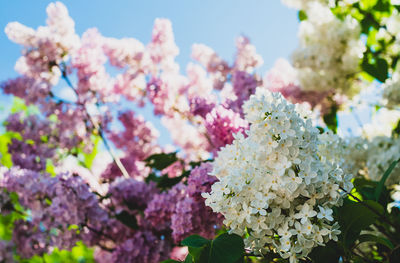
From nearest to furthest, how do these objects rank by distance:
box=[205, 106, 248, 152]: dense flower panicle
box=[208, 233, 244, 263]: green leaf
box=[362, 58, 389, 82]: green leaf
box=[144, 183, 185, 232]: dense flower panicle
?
box=[208, 233, 244, 263]: green leaf
box=[205, 106, 248, 152]: dense flower panicle
box=[144, 183, 185, 232]: dense flower panicle
box=[362, 58, 389, 82]: green leaf

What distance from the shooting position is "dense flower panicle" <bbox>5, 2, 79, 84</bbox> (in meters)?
2.18

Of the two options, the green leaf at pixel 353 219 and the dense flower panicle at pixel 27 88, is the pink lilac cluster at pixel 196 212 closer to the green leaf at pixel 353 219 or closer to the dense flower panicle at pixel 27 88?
the green leaf at pixel 353 219

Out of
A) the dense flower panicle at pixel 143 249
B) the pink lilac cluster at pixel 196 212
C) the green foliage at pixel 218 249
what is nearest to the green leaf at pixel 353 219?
the green foliage at pixel 218 249

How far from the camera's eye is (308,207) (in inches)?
28.4

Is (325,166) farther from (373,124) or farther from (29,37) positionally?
(29,37)

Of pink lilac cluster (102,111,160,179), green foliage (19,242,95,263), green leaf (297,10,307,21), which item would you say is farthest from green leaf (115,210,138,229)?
green foliage (19,242,95,263)

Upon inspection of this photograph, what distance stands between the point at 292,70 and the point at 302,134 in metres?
1.88

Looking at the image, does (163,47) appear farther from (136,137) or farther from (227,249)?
(227,249)

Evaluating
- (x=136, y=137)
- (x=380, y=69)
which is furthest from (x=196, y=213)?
(x=136, y=137)

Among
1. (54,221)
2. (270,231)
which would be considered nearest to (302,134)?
(270,231)

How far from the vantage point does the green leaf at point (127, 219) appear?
1685 millimetres

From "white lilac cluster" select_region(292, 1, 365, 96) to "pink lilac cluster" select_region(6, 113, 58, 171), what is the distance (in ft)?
5.87

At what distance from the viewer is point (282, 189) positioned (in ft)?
2.39

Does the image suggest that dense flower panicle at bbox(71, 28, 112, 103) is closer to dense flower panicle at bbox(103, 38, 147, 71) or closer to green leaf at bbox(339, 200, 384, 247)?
dense flower panicle at bbox(103, 38, 147, 71)
